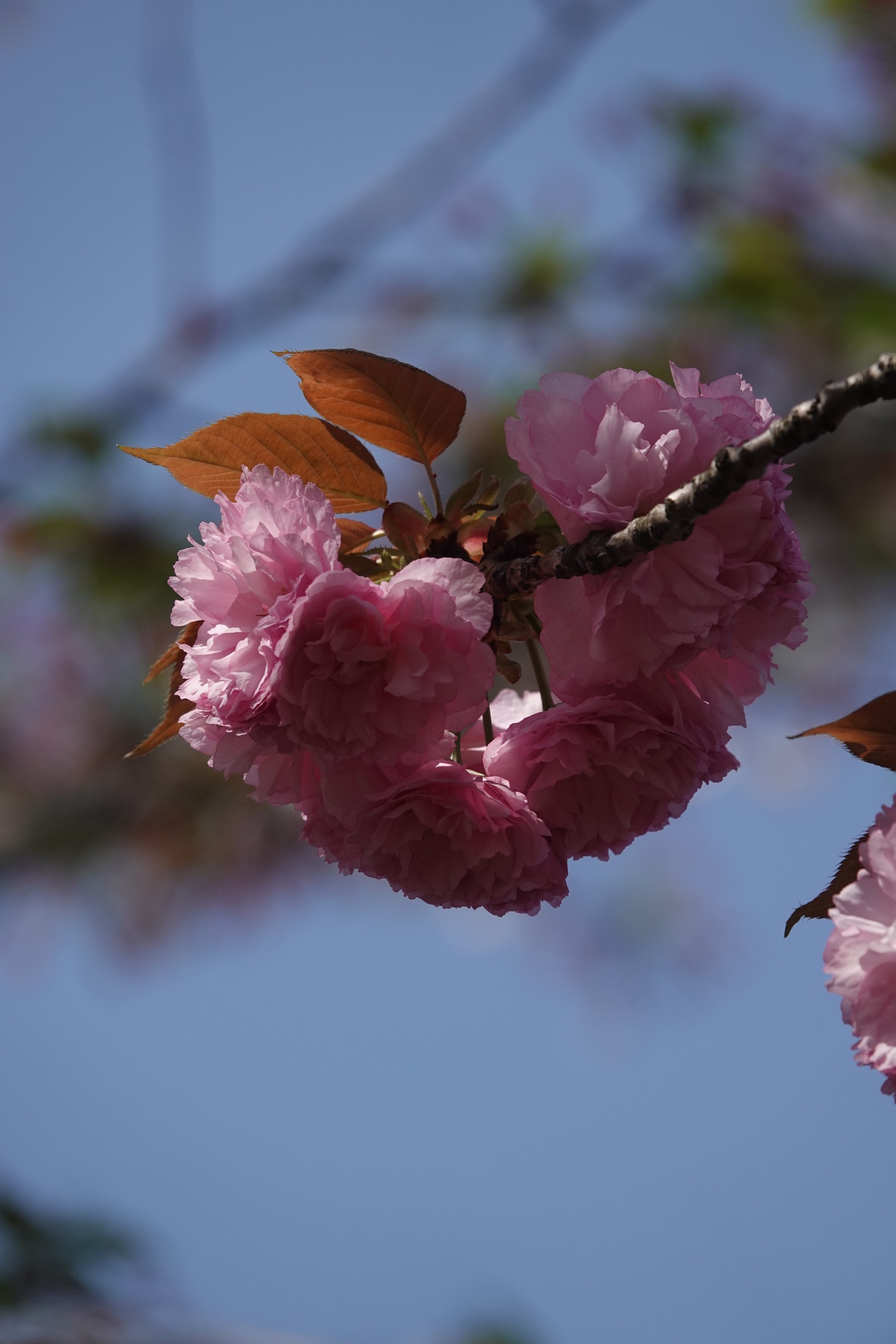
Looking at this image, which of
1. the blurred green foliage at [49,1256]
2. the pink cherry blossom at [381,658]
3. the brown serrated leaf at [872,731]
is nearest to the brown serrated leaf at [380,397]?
the pink cherry blossom at [381,658]


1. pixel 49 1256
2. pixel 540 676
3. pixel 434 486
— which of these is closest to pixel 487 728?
pixel 540 676

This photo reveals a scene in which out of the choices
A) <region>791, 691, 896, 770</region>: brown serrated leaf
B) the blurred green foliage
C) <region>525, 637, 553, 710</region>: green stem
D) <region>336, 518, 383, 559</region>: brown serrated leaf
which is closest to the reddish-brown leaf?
<region>336, 518, 383, 559</region>: brown serrated leaf

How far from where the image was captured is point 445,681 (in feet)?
1.35

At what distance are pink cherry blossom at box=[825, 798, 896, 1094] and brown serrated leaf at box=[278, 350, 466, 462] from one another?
10.9 inches

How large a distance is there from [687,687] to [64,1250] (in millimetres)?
1252

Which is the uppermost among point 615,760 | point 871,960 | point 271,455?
point 271,455

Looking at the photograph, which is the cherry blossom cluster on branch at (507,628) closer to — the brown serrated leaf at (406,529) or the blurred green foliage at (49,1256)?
the brown serrated leaf at (406,529)

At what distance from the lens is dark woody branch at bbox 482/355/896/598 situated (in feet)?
1.03

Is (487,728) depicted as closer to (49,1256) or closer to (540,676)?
(540,676)

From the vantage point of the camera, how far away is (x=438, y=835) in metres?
0.45

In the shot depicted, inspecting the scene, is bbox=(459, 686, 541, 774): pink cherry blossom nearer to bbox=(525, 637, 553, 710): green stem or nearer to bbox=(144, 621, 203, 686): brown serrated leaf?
bbox=(525, 637, 553, 710): green stem

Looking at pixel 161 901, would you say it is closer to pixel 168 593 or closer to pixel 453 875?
pixel 168 593

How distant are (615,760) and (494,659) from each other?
3.0 inches

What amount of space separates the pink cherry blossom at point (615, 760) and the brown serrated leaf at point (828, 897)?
7 centimetres
